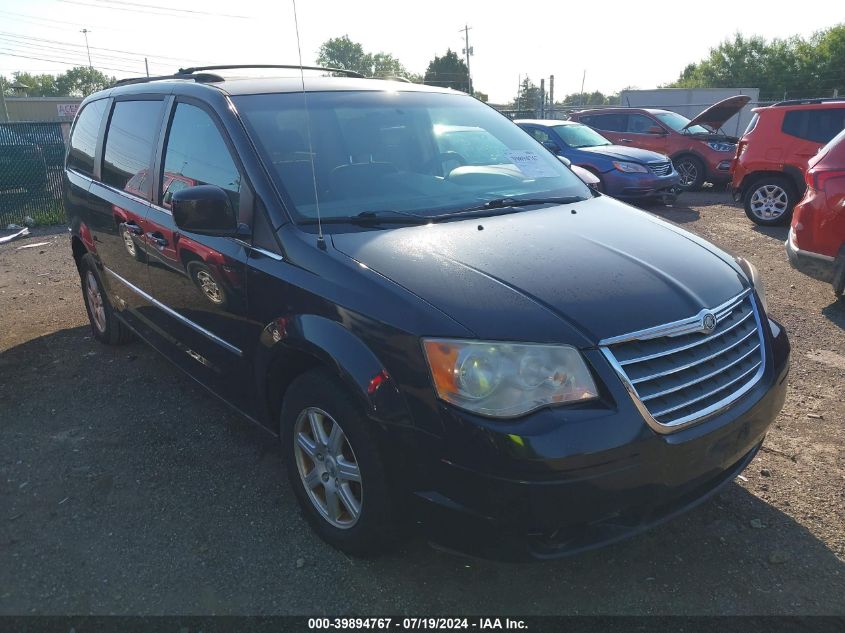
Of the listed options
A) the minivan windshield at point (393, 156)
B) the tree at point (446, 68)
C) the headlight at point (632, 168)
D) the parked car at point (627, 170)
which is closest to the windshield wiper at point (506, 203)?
the minivan windshield at point (393, 156)

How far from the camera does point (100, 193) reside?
435 cm

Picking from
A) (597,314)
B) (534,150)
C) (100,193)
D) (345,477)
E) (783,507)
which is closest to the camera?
(597,314)

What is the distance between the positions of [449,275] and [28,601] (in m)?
2.07

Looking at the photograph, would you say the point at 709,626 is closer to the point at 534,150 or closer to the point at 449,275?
the point at 449,275

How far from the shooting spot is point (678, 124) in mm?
13961

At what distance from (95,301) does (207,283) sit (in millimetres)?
2651

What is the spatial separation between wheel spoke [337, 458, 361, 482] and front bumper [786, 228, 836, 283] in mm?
4632

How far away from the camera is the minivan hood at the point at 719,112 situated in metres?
13.2

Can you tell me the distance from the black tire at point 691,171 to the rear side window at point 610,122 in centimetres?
143

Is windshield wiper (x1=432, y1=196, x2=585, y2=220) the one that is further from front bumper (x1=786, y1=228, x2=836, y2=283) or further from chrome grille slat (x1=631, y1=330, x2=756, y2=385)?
front bumper (x1=786, y1=228, x2=836, y2=283)

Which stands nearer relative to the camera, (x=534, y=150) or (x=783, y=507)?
(x=783, y=507)

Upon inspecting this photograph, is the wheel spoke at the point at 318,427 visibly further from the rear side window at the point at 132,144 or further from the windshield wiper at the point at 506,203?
the rear side window at the point at 132,144

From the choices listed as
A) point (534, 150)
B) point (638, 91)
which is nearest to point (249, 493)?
point (534, 150)

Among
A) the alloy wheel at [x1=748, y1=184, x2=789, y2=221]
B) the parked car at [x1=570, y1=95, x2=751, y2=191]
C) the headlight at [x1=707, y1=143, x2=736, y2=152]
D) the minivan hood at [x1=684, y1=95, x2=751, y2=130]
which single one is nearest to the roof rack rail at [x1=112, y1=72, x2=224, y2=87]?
the alloy wheel at [x1=748, y1=184, x2=789, y2=221]
